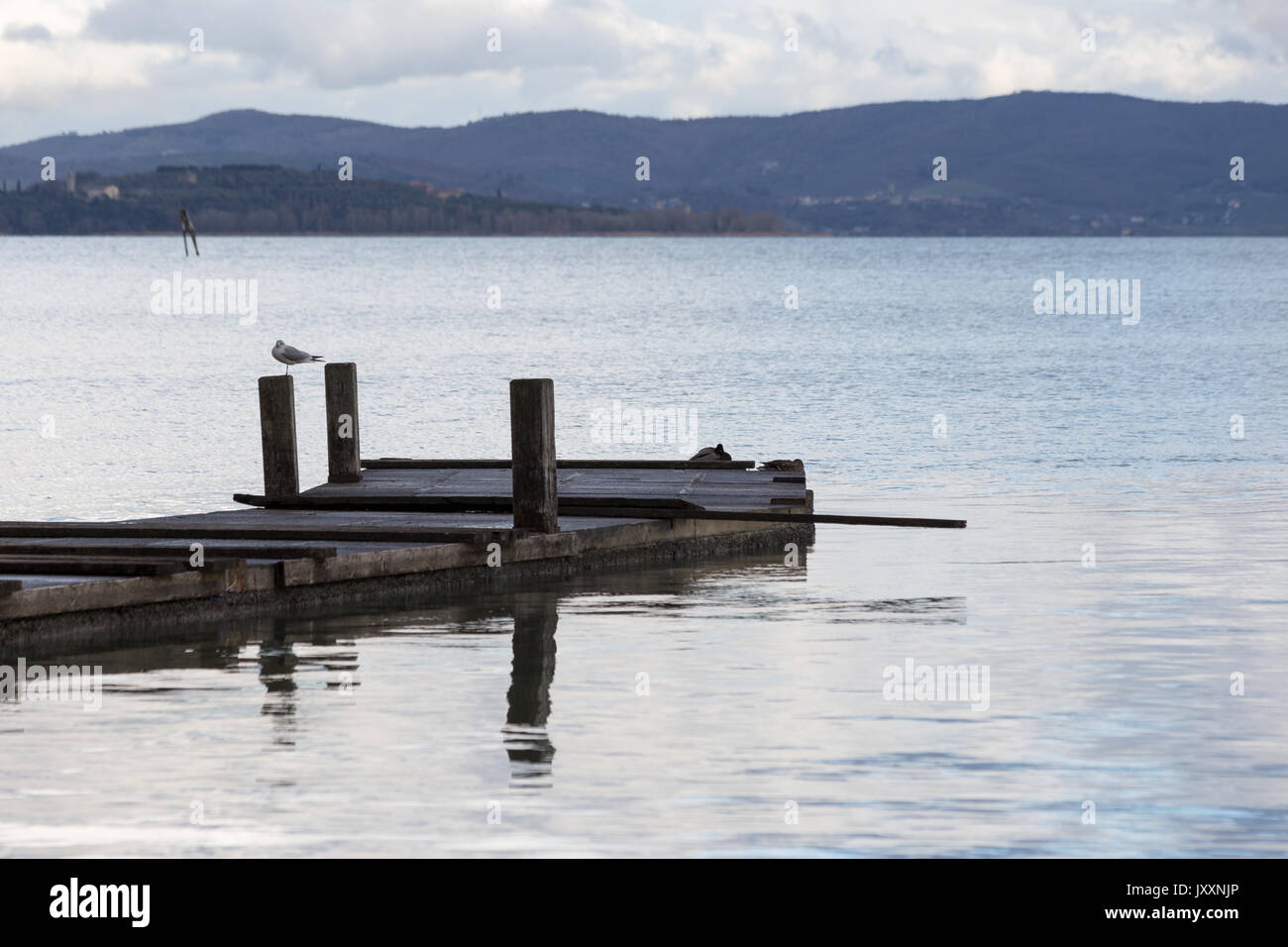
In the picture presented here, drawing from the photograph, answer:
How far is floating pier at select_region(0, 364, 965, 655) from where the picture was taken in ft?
53.1

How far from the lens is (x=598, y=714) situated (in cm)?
1412

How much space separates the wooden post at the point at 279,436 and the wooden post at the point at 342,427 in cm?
184

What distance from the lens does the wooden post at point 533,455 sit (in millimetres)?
19359

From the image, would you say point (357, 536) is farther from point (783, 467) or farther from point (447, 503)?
point (783, 467)

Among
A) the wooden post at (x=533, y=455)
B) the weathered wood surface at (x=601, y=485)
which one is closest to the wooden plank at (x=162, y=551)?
the wooden post at (x=533, y=455)

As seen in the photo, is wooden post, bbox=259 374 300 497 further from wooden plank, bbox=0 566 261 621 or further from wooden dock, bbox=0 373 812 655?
wooden plank, bbox=0 566 261 621

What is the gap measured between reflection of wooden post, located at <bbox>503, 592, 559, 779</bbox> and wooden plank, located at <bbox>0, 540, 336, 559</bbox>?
2.06 m

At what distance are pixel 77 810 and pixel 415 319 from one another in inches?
3116

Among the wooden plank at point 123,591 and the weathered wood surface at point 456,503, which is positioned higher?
the weathered wood surface at point 456,503

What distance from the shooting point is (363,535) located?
19.0 meters

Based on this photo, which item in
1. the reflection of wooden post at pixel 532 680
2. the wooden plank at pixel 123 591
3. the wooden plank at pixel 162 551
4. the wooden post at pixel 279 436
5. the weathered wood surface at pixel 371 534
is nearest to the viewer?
the reflection of wooden post at pixel 532 680

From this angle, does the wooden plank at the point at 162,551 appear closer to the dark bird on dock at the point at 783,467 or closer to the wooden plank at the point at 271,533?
the wooden plank at the point at 271,533

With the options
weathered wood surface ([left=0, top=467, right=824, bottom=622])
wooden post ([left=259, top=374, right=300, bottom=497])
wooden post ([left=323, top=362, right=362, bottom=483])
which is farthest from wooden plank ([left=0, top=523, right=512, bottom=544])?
wooden post ([left=323, top=362, right=362, bottom=483])

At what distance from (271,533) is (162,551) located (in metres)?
1.62
